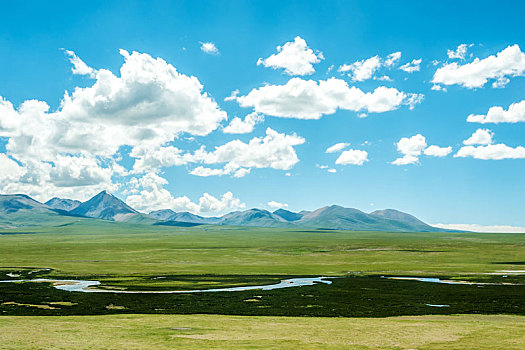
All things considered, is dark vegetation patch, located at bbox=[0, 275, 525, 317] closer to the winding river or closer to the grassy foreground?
the winding river

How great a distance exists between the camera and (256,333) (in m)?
35.0

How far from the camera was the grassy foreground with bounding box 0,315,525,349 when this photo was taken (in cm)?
3016

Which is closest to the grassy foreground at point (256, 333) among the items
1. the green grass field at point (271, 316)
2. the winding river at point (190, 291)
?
the green grass field at point (271, 316)

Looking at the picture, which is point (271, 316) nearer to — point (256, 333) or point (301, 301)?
point (256, 333)

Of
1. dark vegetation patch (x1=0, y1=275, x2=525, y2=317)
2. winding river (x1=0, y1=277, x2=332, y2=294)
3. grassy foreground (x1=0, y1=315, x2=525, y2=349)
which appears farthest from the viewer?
winding river (x1=0, y1=277, x2=332, y2=294)

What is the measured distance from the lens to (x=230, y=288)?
77188 millimetres

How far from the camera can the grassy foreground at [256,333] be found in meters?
30.2

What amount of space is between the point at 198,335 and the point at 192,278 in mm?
60611

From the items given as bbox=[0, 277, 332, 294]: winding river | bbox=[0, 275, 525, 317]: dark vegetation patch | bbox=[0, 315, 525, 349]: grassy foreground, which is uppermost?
bbox=[0, 315, 525, 349]: grassy foreground

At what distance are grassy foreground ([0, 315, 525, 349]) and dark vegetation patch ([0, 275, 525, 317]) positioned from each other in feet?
24.2

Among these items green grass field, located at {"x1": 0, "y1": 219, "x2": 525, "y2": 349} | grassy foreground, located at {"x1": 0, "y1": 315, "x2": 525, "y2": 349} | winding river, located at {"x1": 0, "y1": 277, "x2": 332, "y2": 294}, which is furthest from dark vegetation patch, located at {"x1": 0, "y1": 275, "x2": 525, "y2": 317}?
grassy foreground, located at {"x1": 0, "y1": 315, "x2": 525, "y2": 349}

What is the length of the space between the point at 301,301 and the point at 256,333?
2610cm

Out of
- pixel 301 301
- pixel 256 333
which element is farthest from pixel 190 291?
pixel 256 333

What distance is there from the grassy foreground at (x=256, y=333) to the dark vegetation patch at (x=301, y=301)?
7.37 m
